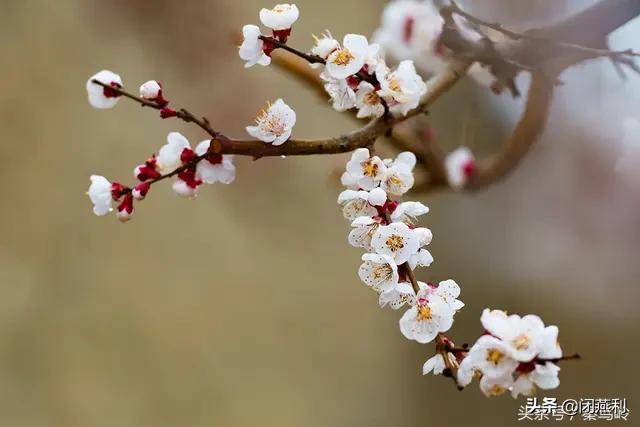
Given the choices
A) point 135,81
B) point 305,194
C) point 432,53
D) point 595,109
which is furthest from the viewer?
point 305,194

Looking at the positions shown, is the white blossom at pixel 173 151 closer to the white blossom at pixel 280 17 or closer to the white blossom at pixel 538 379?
the white blossom at pixel 280 17

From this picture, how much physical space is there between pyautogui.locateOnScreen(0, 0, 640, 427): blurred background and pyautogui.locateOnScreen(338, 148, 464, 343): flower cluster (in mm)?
652

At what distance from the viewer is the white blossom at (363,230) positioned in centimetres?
33

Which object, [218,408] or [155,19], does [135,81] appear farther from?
[218,408]

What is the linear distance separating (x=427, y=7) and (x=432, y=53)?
0.07 meters

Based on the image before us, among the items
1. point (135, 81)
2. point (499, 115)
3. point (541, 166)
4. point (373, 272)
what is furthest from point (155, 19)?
point (373, 272)

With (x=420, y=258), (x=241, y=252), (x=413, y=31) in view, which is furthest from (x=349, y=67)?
(x=241, y=252)

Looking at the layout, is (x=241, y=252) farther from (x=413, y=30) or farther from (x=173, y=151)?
(x=173, y=151)

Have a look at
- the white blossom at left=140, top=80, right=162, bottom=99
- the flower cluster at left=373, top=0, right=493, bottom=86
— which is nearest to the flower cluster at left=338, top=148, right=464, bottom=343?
the white blossom at left=140, top=80, right=162, bottom=99

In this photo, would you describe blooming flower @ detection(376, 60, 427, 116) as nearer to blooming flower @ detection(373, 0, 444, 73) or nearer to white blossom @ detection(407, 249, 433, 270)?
white blossom @ detection(407, 249, 433, 270)

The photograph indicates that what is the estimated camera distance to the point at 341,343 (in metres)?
1.50

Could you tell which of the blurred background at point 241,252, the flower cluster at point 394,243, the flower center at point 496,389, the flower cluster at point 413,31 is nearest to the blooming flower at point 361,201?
the flower cluster at point 394,243

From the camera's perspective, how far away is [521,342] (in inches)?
11.9

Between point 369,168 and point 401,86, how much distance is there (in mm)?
57
